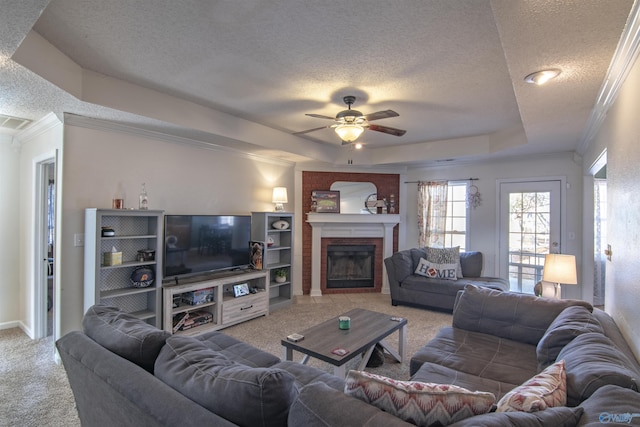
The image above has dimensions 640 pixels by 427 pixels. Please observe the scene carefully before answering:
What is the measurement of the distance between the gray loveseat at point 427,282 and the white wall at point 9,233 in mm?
5025

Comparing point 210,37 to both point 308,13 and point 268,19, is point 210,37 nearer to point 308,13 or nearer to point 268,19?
point 268,19

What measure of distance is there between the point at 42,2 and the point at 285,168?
4255mm

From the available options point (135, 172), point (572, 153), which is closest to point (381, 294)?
point (572, 153)

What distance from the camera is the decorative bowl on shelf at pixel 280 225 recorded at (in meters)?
5.12

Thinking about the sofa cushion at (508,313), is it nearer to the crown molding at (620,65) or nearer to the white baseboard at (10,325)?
the crown molding at (620,65)

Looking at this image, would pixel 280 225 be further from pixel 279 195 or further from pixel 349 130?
pixel 349 130

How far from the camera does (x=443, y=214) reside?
19.7 feet

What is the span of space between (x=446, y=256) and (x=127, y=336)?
187 inches

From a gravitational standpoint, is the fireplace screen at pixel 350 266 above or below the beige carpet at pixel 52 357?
above

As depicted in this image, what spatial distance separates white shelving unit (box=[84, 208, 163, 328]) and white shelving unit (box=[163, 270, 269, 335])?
0.15 meters

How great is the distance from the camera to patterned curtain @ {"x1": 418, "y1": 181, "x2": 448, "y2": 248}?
5992mm

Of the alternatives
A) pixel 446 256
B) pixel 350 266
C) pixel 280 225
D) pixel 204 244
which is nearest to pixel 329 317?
pixel 280 225

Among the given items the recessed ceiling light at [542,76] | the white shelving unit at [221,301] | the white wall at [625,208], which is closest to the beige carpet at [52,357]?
the white shelving unit at [221,301]

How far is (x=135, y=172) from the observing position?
3641 millimetres
